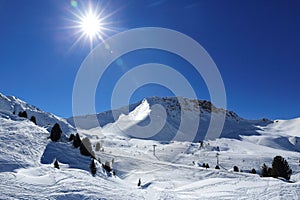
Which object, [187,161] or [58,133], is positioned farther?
[187,161]

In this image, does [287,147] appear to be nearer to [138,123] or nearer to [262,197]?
[138,123]

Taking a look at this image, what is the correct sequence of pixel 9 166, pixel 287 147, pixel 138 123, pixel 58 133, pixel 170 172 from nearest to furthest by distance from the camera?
pixel 9 166
pixel 58 133
pixel 170 172
pixel 287 147
pixel 138 123

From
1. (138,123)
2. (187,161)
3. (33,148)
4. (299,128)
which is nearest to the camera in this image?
(33,148)

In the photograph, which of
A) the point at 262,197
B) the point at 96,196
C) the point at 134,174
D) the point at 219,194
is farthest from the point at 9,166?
the point at 134,174

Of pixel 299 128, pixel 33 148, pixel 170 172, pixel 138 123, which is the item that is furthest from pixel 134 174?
pixel 299 128

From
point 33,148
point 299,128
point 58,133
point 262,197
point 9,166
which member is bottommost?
point 262,197

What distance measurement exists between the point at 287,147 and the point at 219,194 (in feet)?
435

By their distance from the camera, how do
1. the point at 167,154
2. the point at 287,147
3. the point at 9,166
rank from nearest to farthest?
1. the point at 9,166
2. the point at 167,154
3. the point at 287,147

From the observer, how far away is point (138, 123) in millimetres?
152000

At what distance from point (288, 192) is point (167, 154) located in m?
63.2

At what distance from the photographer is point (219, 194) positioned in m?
16.6

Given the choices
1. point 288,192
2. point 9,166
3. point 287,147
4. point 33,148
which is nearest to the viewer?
point 288,192

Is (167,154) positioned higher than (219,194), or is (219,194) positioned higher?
(167,154)

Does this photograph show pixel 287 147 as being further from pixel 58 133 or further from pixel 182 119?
pixel 58 133
